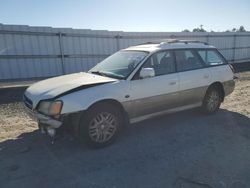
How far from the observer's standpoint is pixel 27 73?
32.9 feet

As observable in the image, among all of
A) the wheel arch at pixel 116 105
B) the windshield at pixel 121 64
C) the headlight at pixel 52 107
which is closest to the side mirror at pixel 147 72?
the windshield at pixel 121 64

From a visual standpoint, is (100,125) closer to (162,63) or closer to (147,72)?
(147,72)

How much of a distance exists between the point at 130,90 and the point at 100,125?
0.84 meters

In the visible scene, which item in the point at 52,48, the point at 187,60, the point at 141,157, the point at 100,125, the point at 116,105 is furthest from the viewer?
Answer: the point at 52,48

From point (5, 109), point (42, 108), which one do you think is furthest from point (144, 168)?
point (5, 109)

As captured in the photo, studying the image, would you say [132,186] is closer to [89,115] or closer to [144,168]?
[144,168]

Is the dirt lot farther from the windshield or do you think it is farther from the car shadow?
the windshield

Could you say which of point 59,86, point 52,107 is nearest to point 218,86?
point 59,86

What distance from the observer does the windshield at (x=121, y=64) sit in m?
4.90

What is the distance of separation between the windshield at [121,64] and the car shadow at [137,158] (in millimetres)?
1239

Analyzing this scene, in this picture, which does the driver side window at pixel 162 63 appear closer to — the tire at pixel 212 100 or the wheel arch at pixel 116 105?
the wheel arch at pixel 116 105

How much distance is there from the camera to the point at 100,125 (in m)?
4.39

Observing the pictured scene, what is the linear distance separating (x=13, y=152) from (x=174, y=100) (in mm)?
3240

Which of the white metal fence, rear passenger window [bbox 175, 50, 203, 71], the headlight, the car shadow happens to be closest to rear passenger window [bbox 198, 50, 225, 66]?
rear passenger window [bbox 175, 50, 203, 71]
